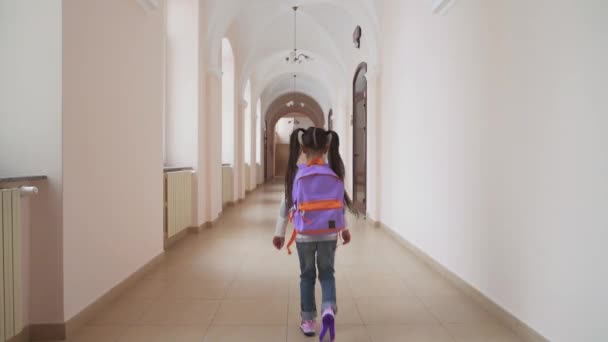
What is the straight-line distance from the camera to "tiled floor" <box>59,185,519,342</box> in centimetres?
255

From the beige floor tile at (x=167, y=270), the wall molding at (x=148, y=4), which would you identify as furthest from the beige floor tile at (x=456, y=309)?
the wall molding at (x=148, y=4)

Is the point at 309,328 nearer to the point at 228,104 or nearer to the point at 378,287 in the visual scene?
the point at 378,287

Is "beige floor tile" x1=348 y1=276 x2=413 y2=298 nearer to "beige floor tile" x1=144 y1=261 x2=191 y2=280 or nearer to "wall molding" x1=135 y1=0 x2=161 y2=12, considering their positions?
"beige floor tile" x1=144 y1=261 x2=191 y2=280

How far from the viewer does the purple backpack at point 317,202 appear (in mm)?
2307

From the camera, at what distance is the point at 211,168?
22.0 feet

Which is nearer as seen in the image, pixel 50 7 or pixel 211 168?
pixel 50 7

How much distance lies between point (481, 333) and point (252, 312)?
1.58 meters

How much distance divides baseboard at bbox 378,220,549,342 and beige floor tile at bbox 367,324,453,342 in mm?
453

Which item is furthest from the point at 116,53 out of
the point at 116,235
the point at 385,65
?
the point at 385,65

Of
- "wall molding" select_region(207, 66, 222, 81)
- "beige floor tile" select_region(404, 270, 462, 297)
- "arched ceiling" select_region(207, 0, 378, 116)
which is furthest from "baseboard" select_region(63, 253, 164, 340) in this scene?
"arched ceiling" select_region(207, 0, 378, 116)

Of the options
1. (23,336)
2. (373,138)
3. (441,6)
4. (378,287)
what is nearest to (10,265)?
(23,336)

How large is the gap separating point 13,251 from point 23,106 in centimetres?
88

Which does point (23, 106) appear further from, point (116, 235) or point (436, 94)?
point (436, 94)

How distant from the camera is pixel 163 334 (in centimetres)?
253
